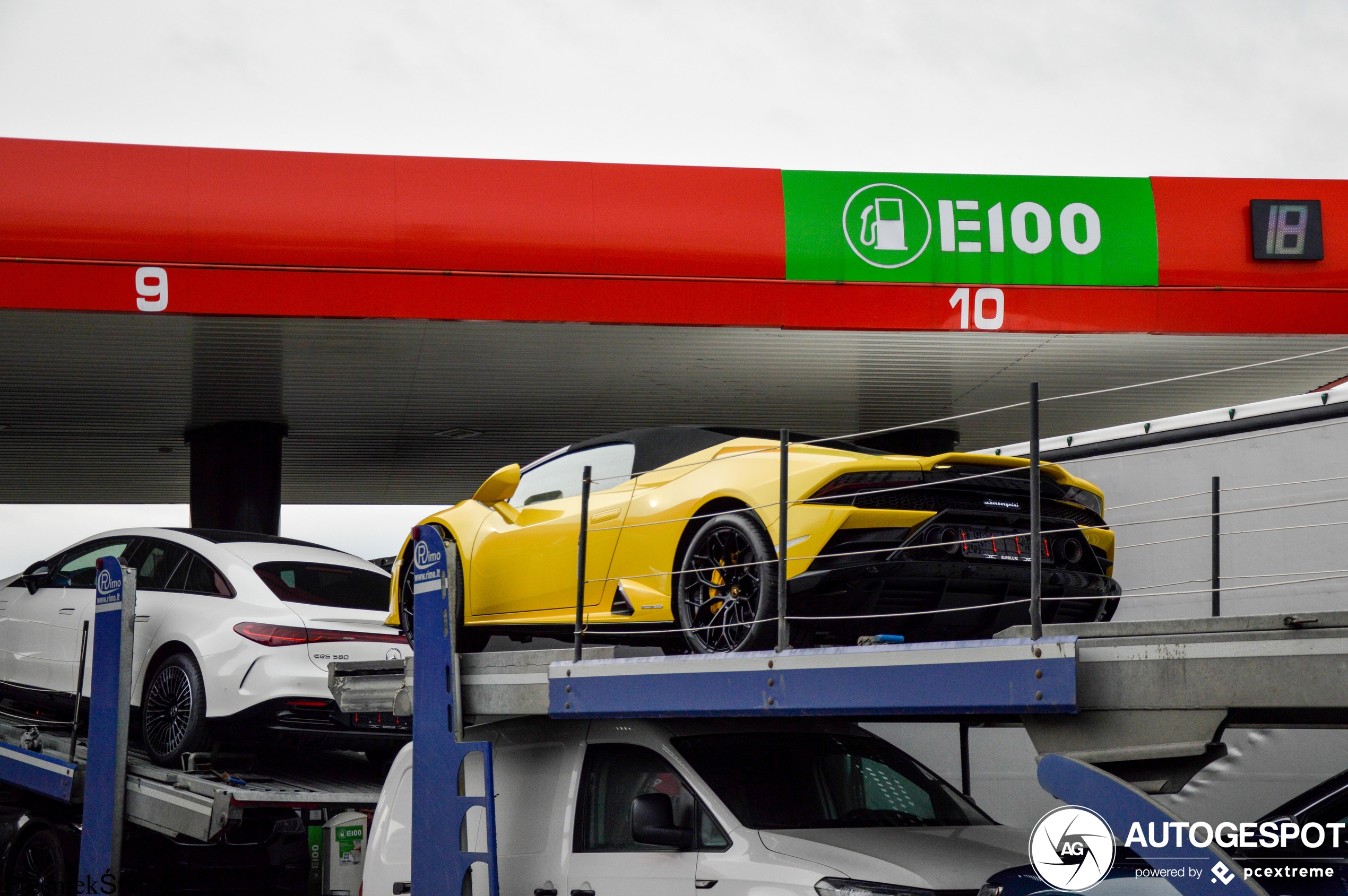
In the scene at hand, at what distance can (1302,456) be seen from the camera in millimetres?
7344

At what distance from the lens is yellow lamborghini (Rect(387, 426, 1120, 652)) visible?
507 centimetres

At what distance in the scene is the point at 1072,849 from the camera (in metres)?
4.12

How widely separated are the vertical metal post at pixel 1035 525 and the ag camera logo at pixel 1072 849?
536 mm

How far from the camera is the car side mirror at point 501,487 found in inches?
281

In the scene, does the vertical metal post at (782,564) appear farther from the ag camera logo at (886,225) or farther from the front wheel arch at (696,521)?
the ag camera logo at (886,225)

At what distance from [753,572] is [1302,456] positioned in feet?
12.6

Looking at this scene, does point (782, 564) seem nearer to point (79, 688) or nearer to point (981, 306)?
point (79, 688)

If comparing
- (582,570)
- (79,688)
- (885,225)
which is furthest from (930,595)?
(885,225)

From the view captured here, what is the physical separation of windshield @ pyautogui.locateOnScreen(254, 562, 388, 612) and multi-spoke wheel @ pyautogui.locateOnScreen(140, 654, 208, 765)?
2.22ft

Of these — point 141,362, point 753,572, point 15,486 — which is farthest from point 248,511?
point 753,572

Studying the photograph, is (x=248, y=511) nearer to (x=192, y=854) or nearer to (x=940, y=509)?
(x=192, y=854)

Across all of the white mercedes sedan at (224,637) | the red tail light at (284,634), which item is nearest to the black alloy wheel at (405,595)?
the white mercedes sedan at (224,637)

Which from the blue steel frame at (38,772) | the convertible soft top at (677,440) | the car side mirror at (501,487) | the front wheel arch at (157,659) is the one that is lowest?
the blue steel frame at (38,772)

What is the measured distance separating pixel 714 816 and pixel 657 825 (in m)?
0.24
